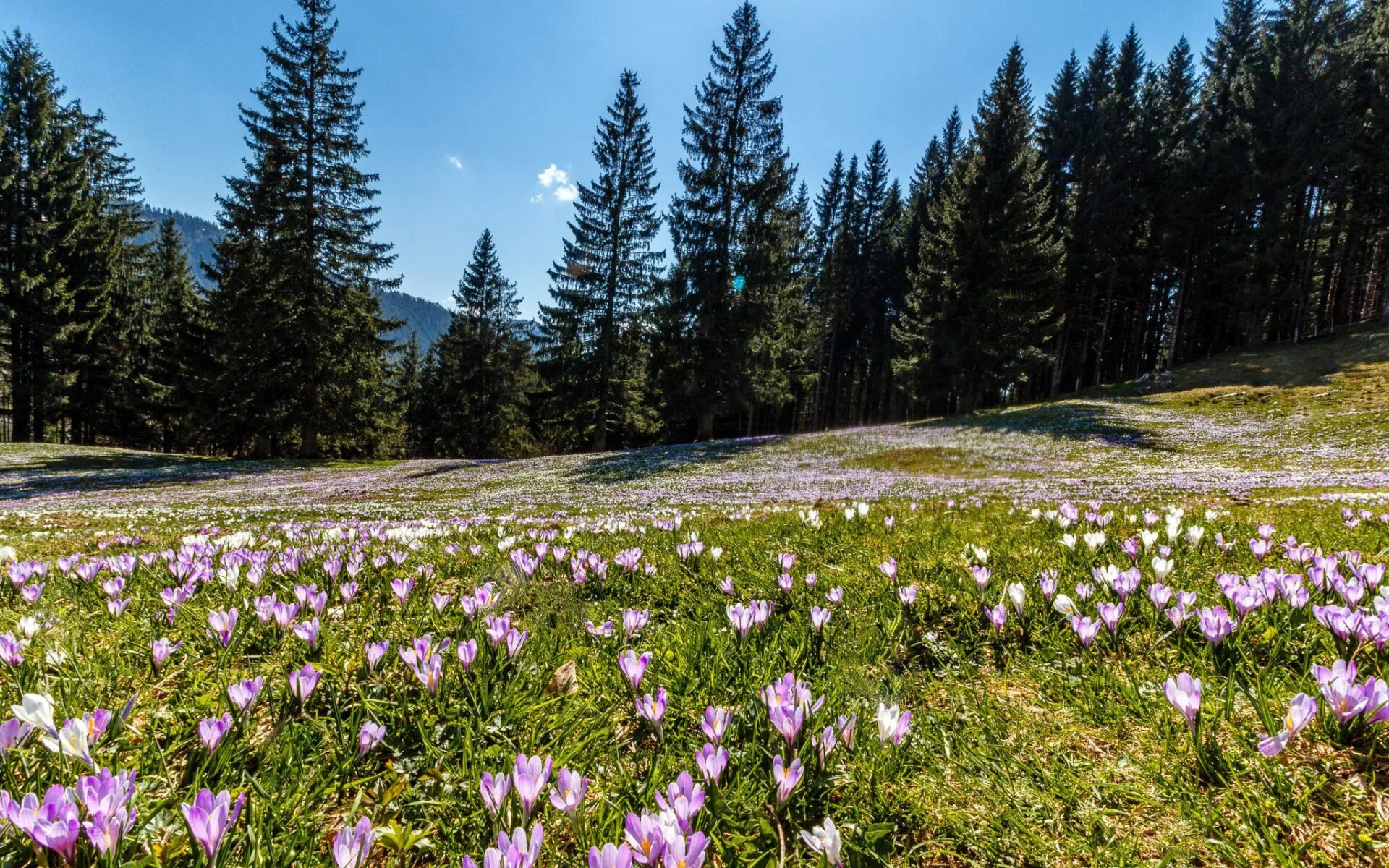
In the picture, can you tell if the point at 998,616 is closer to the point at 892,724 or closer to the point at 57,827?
the point at 892,724

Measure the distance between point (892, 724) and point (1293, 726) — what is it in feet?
2.99

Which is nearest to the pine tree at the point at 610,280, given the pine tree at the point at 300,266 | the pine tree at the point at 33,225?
the pine tree at the point at 300,266

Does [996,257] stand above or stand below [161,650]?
above

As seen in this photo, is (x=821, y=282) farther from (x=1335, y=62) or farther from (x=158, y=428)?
(x=158, y=428)

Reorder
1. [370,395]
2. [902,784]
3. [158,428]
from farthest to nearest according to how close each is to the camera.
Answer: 1. [158,428]
2. [370,395]
3. [902,784]

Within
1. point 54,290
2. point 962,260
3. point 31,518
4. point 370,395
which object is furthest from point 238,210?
point 962,260

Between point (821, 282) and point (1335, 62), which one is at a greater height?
point (1335, 62)

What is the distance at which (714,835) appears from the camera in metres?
1.35

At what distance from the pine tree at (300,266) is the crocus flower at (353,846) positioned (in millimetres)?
35693

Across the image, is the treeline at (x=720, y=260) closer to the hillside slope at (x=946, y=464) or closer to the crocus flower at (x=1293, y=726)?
the hillside slope at (x=946, y=464)

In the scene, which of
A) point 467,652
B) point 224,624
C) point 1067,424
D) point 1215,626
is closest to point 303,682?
point 467,652

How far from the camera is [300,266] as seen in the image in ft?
97.3

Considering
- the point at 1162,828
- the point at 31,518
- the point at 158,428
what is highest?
the point at 1162,828

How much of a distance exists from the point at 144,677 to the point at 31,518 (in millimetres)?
12939
